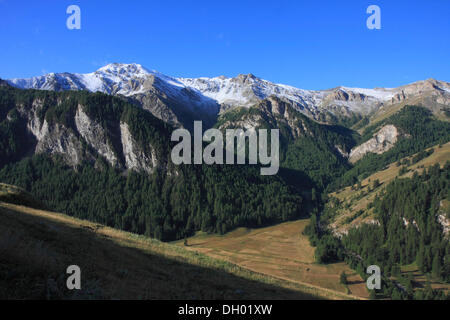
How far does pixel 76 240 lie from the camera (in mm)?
27219

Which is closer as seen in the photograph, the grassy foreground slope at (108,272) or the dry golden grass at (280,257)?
the grassy foreground slope at (108,272)

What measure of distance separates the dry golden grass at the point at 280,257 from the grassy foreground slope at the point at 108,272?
7906cm

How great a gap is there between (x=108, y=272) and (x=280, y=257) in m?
143

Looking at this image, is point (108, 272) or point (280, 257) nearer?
point (108, 272)

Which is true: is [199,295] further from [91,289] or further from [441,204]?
[441,204]

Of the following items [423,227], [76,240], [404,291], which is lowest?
[404,291]

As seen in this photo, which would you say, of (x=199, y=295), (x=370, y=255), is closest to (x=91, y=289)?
(x=199, y=295)

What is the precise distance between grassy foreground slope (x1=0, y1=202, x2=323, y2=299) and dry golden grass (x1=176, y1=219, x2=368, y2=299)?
3113 inches

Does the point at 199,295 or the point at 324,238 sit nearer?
the point at 199,295

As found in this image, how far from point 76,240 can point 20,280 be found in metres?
12.6

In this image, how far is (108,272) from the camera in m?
21.2

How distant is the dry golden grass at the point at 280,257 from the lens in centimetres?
12512

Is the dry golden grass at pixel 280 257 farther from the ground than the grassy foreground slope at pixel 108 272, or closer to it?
closer to it

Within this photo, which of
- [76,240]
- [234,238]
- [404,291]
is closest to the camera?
[76,240]
